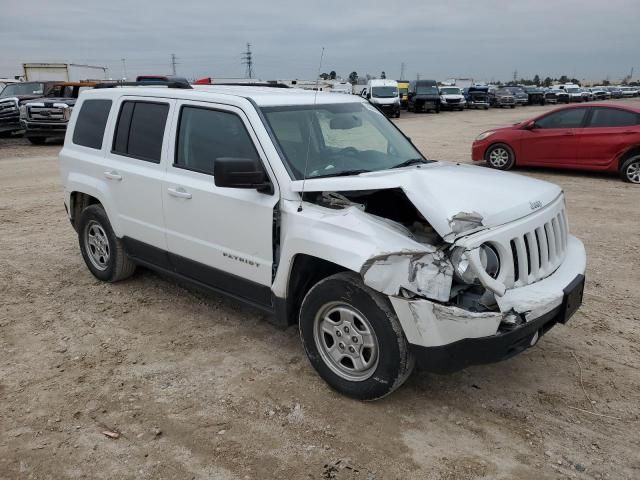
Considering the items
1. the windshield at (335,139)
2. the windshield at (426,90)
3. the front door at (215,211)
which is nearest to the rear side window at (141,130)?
the front door at (215,211)

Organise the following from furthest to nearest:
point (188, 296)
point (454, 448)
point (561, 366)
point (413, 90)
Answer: point (413, 90)
point (188, 296)
point (561, 366)
point (454, 448)

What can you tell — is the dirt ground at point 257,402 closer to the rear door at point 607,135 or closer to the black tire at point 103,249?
the black tire at point 103,249

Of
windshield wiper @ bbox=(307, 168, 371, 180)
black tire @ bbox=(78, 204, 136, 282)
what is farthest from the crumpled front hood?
black tire @ bbox=(78, 204, 136, 282)

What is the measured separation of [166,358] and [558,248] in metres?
2.92

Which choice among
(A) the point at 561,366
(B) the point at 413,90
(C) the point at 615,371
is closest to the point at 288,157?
(A) the point at 561,366

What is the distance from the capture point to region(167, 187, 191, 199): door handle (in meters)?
4.13

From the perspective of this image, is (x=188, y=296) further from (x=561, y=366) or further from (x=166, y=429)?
(x=561, y=366)

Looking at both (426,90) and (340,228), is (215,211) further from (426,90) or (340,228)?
(426,90)

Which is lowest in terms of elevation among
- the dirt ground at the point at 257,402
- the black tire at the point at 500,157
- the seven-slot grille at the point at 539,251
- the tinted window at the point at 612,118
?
the dirt ground at the point at 257,402

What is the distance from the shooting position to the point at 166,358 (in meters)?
A: 4.05

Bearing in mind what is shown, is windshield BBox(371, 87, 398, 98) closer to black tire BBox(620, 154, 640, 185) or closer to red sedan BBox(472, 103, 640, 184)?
red sedan BBox(472, 103, 640, 184)

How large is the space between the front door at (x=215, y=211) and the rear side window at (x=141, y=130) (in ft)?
0.77

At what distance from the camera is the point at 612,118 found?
35.6 feet

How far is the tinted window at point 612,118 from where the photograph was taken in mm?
10656
